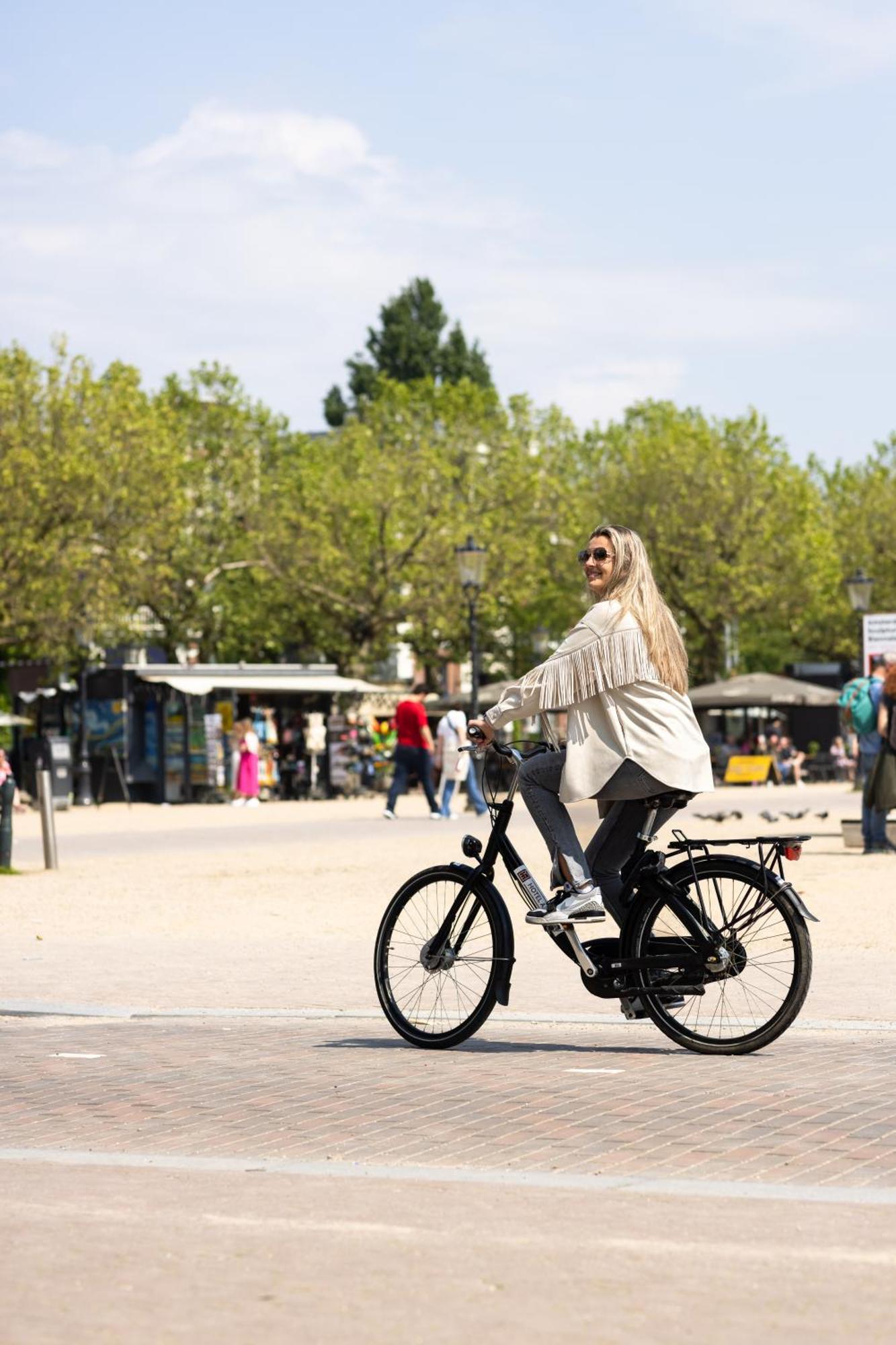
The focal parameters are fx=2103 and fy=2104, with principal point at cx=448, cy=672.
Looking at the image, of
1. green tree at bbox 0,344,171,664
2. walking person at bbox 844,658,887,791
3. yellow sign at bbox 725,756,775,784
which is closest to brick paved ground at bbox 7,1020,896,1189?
walking person at bbox 844,658,887,791

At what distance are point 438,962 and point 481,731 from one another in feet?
3.15

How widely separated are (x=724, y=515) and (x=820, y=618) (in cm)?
657

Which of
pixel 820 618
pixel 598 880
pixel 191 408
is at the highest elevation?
pixel 191 408

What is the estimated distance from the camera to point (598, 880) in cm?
755

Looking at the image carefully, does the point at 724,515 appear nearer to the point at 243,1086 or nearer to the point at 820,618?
the point at 820,618

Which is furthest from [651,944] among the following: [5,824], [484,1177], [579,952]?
[5,824]

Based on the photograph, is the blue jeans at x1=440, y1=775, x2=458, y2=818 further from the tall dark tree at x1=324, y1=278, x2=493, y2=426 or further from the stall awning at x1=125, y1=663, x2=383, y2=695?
the tall dark tree at x1=324, y1=278, x2=493, y2=426

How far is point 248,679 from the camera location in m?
39.4

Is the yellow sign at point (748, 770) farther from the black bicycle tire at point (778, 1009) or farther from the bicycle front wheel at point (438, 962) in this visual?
the black bicycle tire at point (778, 1009)

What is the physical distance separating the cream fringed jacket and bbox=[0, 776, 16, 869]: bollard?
454 inches

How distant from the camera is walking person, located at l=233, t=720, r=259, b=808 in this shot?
37.2m

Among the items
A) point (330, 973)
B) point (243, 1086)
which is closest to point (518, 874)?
point (243, 1086)

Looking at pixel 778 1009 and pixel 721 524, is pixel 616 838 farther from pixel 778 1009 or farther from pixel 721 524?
pixel 721 524

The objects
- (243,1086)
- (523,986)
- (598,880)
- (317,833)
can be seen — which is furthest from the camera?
(317,833)
